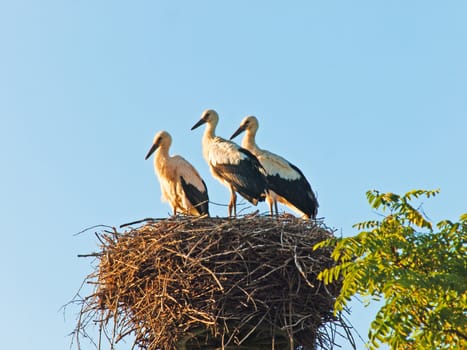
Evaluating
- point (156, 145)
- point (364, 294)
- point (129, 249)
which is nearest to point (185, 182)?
point (156, 145)

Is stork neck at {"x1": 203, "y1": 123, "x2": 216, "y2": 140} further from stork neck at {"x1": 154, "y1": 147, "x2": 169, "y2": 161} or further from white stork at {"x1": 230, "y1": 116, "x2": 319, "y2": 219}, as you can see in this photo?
white stork at {"x1": 230, "y1": 116, "x2": 319, "y2": 219}

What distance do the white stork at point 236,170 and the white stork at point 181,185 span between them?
11.9 inches

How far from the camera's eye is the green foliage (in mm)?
7656

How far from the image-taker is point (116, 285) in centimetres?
1076

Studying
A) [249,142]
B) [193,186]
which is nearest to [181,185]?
[193,186]

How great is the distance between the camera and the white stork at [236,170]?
43.6 feet

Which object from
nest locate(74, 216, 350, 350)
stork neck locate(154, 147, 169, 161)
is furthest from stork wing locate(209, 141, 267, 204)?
nest locate(74, 216, 350, 350)

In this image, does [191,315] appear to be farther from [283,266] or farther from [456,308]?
[456,308]

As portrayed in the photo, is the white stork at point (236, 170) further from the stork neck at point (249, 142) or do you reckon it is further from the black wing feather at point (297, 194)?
the stork neck at point (249, 142)

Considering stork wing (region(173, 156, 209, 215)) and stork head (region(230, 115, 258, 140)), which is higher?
stork head (region(230, 115, 258, 140))

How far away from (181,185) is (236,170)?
0.94m

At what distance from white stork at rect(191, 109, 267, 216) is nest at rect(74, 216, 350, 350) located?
2.49 m

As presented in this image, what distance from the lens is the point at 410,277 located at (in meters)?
7.71

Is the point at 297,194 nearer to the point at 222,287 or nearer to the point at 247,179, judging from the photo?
the point at 247,179
